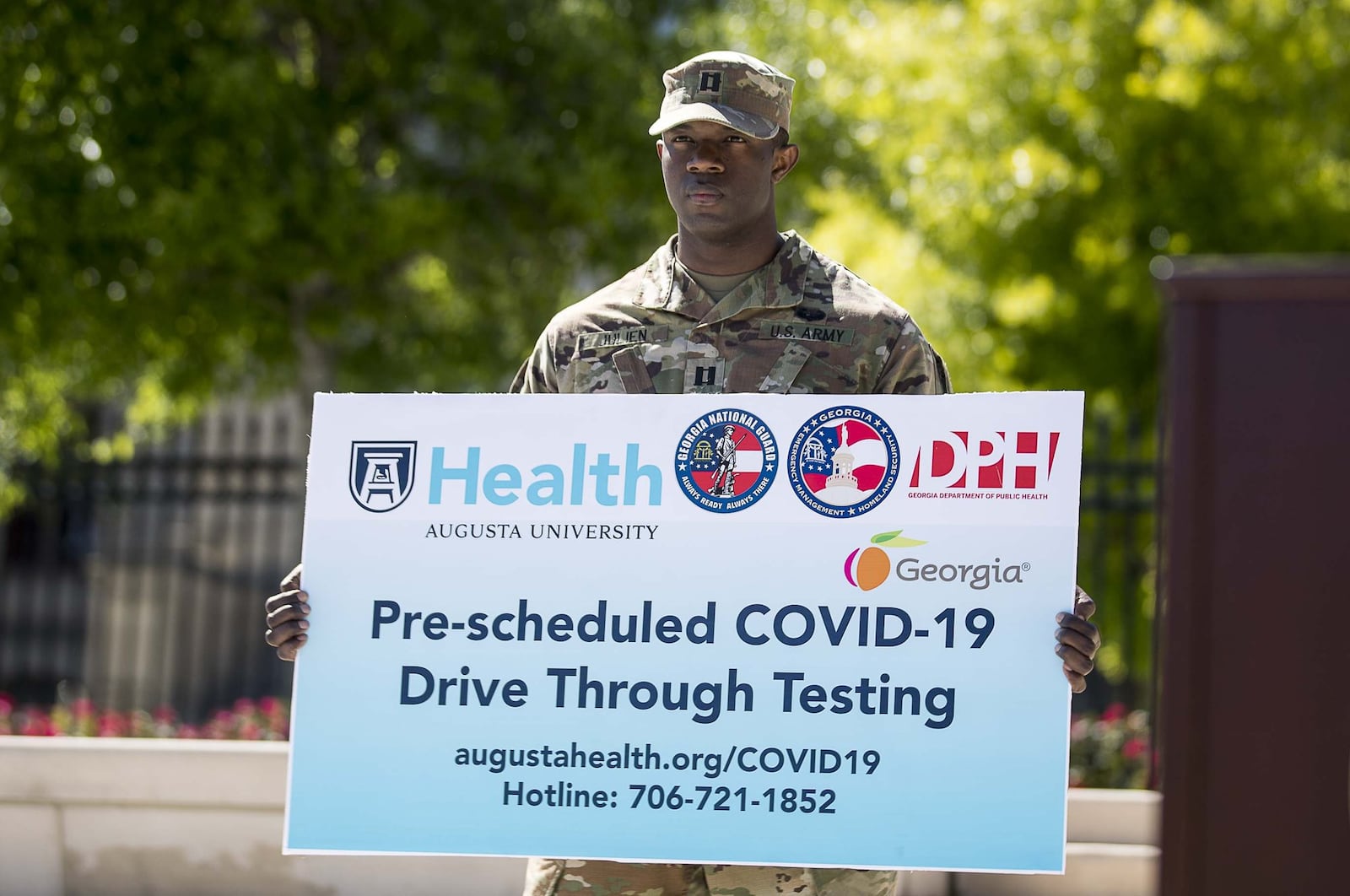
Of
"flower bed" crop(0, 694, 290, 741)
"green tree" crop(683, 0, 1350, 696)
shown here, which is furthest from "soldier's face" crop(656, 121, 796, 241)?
"green tree" crop(683, 0, 1350, 696)

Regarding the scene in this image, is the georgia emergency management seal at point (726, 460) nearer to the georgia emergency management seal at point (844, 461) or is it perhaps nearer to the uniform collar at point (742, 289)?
the georgia emergency management seal at point (844, 461)

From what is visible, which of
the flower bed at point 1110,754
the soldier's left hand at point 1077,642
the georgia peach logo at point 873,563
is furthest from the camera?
the flower bed at point 1110,754

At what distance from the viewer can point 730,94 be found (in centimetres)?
312

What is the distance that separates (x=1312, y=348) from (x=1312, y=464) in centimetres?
13

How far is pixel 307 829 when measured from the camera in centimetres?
296

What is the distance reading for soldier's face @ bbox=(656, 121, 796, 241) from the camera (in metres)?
3.09

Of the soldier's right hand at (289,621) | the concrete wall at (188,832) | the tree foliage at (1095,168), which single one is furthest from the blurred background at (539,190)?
the soldier's right hand at (289,621)

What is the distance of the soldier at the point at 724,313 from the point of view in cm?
306

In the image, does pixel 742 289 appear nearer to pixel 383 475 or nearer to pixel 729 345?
pixel 729 345

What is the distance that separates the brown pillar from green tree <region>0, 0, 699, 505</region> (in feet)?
28.1

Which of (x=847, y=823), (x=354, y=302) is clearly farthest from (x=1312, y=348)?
(x=354, y=302)

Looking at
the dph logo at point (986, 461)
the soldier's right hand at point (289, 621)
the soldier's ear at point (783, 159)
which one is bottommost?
the soldier's right hand at point (289, 621)

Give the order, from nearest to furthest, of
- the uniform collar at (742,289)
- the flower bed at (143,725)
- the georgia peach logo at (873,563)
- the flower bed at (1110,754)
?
1. the georgia peach logo at (873,563)
2. the uniform collar at (742,289)
3. the flower bed at (1110,754)
4. the flower bed at (143,725)

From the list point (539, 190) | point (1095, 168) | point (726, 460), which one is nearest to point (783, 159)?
point (726, 460)
